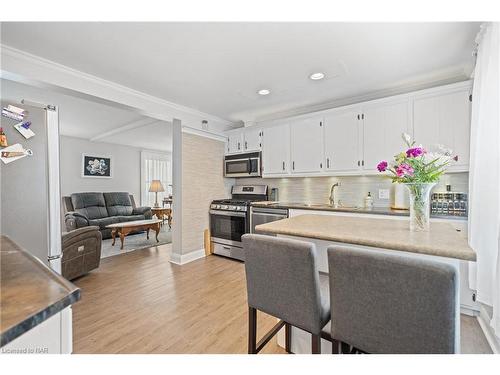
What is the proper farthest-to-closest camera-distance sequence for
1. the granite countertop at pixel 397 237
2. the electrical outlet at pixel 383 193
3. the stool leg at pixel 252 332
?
the electrical outlet at pixel 383 193, the stool leg at pixel 252 332, the granite countertop at pixel 397 237

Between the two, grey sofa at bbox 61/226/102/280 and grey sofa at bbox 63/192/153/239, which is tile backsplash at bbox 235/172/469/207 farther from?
grey sofa at bbox 63/192/153/239

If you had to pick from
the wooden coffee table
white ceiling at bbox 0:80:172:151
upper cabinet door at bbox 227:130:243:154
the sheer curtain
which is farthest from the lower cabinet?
the sheer curtain

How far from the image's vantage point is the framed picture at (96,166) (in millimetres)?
6293

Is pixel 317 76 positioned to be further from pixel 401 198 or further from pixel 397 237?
pixel 397 237

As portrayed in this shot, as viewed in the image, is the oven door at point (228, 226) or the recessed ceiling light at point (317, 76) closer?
the recessed ceiling light at point (317, 76)

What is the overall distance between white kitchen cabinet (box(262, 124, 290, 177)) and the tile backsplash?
327 millimetres

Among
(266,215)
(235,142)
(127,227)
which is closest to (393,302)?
(266,215)

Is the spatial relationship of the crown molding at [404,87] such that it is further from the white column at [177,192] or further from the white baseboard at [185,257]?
the white baseboard at [185,257]

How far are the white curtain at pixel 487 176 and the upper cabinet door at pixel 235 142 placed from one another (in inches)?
124

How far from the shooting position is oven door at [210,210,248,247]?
377 centimetres

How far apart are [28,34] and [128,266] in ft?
9.58

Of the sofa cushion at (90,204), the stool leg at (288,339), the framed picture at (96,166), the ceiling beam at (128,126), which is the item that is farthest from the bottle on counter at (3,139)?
the framed picture at (96,166)

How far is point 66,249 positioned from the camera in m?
2.75

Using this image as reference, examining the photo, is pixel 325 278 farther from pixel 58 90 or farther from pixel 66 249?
pixel 58 90
